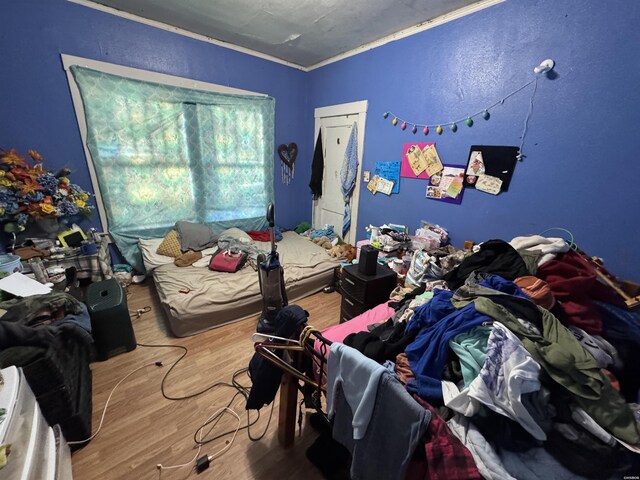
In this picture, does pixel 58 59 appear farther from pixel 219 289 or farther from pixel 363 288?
pixel 363 288

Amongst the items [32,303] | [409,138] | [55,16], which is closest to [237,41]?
[55,16]

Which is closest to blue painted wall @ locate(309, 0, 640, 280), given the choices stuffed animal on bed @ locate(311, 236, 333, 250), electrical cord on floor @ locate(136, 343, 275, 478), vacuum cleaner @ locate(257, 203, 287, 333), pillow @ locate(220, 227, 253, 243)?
stuffed animal on bed @ locate(311, 236, 333, 250)

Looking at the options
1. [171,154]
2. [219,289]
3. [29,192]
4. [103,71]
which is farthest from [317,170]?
[29,192]

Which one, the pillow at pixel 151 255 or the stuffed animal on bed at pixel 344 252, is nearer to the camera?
the pillow at pixel 151 255

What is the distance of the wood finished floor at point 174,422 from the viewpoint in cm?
126

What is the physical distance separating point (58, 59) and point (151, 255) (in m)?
1.92

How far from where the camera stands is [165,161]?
2932 millimetres

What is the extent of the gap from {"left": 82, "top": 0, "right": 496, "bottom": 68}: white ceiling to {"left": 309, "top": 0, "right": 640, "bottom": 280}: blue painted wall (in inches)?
8.4

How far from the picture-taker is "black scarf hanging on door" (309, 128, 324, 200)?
3.71m

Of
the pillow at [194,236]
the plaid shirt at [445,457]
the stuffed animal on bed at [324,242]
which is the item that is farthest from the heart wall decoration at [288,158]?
the plaid shirt at [445,457]

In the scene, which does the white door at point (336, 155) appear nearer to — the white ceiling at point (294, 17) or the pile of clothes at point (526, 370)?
the white ceiling at point (294, 17)

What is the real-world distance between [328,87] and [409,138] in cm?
154

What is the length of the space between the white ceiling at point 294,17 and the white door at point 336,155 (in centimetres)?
70

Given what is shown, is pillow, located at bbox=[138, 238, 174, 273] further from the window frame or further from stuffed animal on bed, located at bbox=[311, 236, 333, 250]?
stuffed animal on bed, located at bbox=[311, 236, 333, 250]
